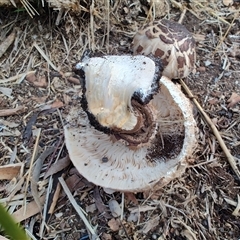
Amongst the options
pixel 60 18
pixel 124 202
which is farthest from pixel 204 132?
pixel 60 18

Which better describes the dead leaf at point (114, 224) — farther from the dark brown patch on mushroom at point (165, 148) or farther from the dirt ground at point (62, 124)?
the dark brown patch on mushroom at point (165, 148)

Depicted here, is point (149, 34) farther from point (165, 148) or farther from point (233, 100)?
point (165, 148)

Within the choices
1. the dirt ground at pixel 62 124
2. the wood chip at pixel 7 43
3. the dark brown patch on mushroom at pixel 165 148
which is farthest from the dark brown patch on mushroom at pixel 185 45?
the wood chip at pixel 7 43

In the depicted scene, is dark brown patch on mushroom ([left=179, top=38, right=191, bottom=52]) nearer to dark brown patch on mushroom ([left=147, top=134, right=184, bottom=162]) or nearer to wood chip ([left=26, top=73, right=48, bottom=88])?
dark brown patch on mushroom ([left=147, top=134, right=184, bottom=162])

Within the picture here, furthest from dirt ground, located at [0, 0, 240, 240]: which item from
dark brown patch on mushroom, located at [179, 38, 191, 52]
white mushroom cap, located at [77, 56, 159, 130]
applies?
white mushroom cap, located at [77, 56, 159, 130]

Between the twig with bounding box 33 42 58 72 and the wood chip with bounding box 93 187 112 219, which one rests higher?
the twig with bounding box 33 42 58 72

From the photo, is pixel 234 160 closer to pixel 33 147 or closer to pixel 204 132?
pixel 204 132
